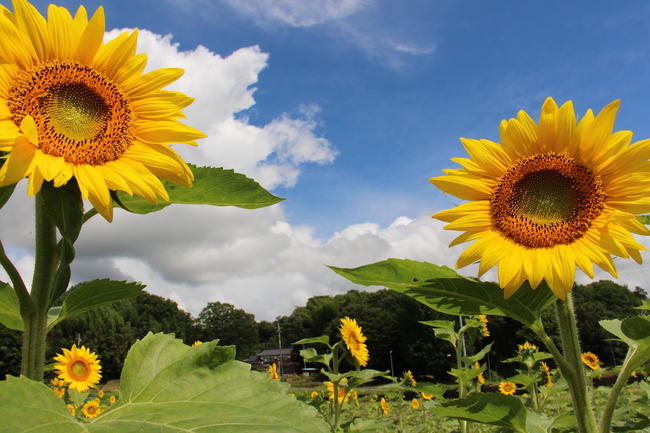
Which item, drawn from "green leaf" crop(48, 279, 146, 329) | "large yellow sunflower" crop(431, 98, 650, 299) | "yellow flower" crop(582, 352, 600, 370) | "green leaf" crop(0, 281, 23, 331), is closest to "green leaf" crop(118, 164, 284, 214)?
"green leaf" crop(48, 279, 146, 329)

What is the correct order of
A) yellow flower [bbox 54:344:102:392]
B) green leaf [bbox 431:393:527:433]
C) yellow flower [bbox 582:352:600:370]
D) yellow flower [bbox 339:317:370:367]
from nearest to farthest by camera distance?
green leaf [bbox 431:393:527:433], yellow flower [bbox 339:317:370:367], yellow flower [bbox 54:344:102:392], yellow flower [bbox 582:352:600:370]

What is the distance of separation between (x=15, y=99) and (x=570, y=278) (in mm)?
1721

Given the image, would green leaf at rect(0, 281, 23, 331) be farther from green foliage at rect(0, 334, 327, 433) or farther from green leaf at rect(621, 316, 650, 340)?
→ green leaf at rect(621, 316, 650, 340)

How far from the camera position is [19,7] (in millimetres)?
1220

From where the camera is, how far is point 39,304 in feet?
3.79

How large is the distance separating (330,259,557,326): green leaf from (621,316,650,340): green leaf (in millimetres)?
274

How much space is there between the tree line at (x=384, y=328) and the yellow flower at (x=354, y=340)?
1230 inches

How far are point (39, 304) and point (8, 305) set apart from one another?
0.51 ft

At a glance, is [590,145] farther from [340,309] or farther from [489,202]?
[340,309]

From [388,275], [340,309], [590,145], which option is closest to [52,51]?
[388,275]

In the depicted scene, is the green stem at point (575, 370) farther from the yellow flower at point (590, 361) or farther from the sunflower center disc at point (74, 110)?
the yellow flower at point (590, 361)

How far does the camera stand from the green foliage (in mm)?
795

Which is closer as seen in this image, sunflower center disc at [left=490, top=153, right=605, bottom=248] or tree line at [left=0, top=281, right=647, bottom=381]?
sunflower center disc at [left=490, top=153, right=605, bottom=248]

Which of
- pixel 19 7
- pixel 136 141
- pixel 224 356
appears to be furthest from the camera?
pixel 136 141
